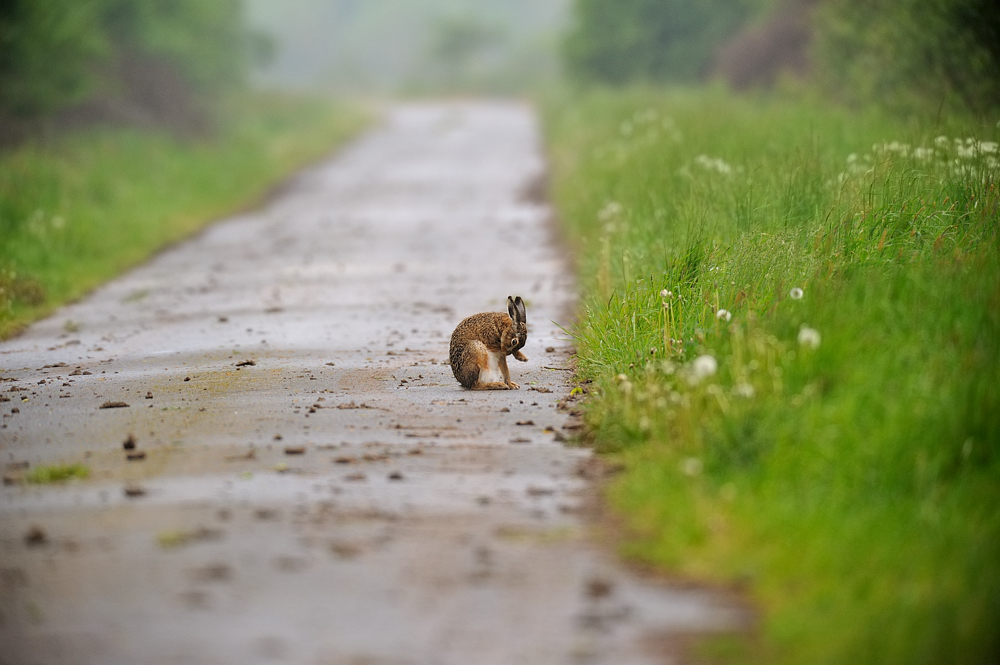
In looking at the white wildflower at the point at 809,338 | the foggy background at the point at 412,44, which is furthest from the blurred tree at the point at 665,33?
the white wildflower at the point at 809,338

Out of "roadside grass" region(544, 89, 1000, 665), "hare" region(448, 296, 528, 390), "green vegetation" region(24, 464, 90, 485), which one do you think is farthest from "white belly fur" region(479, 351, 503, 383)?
"green vegetation" region(24, 464, 90, 485)

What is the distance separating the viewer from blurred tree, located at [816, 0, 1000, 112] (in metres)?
17.2

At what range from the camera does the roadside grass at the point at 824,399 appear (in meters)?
5.18

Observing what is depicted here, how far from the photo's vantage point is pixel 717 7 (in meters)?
46.3

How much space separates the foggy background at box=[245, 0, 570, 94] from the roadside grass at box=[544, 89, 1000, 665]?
44.3 meters

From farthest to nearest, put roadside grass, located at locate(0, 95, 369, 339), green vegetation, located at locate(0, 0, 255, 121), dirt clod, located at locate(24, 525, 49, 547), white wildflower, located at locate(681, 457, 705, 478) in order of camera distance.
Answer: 1. green vegetation, located at locate(0, 0, 255, 121)
2. roadside grass, located at locate(0, 95, 369, 339)
3. white wildflower, located at locate(681, 457, 705, 478)
4. dirt clod, located at locate(24, 525, 49, 547)

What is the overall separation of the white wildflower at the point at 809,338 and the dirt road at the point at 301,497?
1.58 m

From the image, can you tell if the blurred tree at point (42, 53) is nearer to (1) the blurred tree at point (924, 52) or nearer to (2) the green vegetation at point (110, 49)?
(2) the green vegetation at point (110, 49)

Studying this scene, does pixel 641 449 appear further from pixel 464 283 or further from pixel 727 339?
pixel 464 283

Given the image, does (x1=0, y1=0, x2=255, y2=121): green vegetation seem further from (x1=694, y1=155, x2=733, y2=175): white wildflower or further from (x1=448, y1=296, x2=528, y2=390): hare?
(x1=448, y1=296, x2=528, y2=390): hare

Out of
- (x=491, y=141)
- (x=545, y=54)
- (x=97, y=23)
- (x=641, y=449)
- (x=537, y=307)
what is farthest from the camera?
(x=545, y=54)

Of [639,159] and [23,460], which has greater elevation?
[639,159]

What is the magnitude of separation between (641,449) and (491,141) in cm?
3114

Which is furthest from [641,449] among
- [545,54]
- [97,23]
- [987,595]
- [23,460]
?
[545,54]
